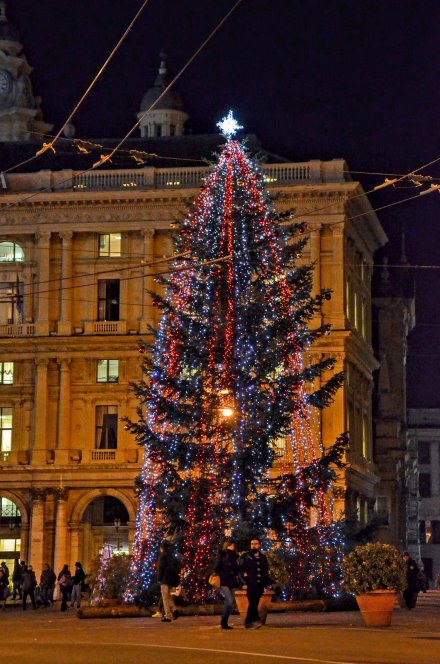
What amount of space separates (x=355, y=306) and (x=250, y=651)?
49.3 m

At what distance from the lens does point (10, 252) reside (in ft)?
224

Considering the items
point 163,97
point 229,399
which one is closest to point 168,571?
point 229,399

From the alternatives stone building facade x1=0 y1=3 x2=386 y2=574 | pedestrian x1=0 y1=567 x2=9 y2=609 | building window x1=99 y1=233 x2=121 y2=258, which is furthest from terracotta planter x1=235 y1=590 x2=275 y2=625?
building window x1=99 y1=233 x2=121 y2=258

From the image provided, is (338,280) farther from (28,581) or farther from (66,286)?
(28,581)

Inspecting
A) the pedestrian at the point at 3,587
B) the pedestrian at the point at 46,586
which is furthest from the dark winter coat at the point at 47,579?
the pedestrian at the point at 3,587

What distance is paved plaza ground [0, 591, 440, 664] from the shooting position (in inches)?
787

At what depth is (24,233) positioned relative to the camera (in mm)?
67875

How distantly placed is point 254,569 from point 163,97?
58654 millimetres

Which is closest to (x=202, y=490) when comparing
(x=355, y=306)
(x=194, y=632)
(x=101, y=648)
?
(x=194, y=632)

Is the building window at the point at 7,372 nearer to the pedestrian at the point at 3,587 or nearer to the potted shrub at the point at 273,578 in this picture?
the pedestrian at the point at 3,587

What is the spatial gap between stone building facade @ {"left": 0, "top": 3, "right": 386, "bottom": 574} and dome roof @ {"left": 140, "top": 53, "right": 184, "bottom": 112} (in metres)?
16.1

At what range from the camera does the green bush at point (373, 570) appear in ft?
89.0

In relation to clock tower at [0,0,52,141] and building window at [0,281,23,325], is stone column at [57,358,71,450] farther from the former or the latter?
clock tower at [0,0,52,141]

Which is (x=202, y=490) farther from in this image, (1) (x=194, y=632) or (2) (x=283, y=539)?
(1) (x=194, y=632)
